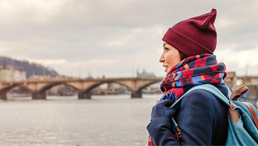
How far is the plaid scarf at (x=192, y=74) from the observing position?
1415 mm

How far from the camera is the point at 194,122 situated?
4.14 feet

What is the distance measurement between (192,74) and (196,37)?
207mm

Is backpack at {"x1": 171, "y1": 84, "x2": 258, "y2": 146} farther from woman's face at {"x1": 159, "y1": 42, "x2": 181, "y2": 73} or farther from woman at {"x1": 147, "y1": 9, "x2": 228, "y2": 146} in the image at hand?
woman's face at {"x1": 159, "y1": 42, "x2": 181, "y2": 73}

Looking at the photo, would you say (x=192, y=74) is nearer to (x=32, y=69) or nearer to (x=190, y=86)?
(x=190, y=86)

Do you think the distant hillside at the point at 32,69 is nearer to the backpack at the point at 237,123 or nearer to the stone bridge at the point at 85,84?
the stone bridge at the point at 85,84

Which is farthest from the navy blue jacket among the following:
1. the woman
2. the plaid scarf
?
the plaid scarf

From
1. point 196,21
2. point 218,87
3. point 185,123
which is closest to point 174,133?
point 185,123

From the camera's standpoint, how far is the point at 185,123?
4.21 ft

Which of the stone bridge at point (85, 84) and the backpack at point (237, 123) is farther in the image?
the stone bridge at point (85, 84)

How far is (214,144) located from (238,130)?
13 cm

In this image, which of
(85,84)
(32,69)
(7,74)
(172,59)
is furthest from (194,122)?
A: (32,69)

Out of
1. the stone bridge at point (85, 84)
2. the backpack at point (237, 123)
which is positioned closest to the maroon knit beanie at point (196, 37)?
the backpack at point (237, 123)

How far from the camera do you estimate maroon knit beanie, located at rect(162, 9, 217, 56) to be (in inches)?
59.4

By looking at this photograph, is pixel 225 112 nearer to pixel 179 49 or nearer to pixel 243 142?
pixel 243 142
